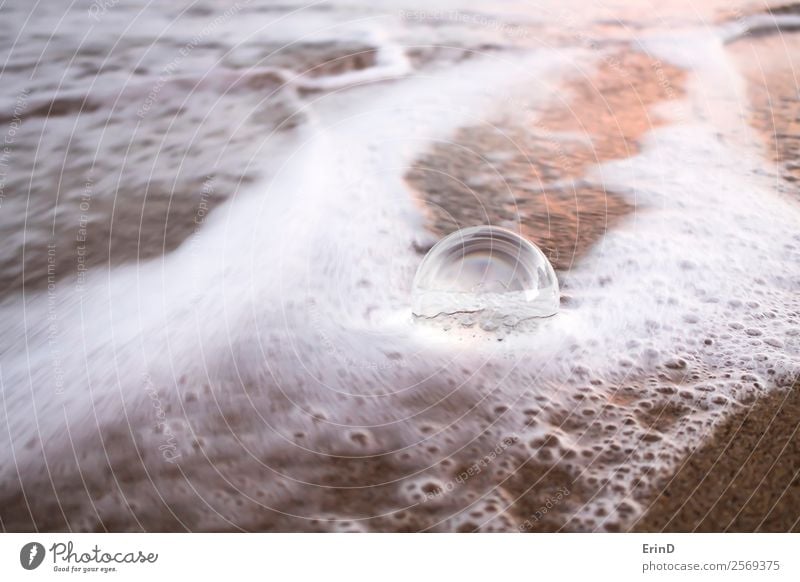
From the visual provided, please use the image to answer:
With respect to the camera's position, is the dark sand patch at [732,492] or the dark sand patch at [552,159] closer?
the dark sand patch at [732,492]

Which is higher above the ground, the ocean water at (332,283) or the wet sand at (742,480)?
the ocean water at (332,283)

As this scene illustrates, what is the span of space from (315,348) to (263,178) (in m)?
0.25

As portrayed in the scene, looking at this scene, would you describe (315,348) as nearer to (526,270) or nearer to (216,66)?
(526,270)

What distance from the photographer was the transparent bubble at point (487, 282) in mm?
716

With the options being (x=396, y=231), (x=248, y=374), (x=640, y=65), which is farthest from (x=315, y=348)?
(x=640, y=65)

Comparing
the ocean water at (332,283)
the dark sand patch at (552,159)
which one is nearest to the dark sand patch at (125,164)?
the ocean water at (332,283)

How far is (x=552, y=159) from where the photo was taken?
0.89 m

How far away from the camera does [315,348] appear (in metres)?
0.75

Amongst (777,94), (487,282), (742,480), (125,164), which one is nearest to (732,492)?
(742,480)

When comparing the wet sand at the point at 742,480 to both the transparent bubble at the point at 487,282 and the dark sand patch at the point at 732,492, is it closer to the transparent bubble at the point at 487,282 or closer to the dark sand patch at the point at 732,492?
the dark sand patch at the point at 732,492
